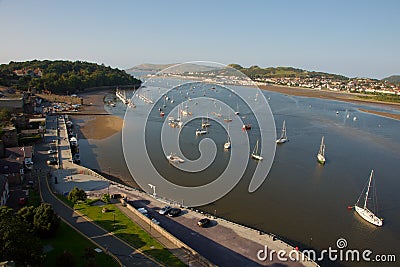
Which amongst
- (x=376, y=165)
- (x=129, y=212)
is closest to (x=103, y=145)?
(x=129, y=212)

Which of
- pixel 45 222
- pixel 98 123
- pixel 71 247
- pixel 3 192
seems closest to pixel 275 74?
pixel 98 123

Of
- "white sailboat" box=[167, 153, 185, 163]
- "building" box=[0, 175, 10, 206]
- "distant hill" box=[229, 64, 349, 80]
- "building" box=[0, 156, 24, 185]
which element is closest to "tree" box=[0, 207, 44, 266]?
"building" box=[0, 175, 10, 206]

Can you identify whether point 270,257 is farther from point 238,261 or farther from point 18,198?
point 18,198

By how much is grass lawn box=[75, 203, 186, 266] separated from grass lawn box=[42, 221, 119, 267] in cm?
104

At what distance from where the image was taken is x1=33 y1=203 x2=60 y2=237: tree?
1030 cm

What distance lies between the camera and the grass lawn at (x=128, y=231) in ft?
32.3

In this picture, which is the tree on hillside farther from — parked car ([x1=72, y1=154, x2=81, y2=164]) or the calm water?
parked car ([x1=72, y1=154, x2=81, y2=164])

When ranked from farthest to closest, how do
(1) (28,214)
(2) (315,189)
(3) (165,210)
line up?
(2) (315,189), (3) (165,210), (1) (28,214)

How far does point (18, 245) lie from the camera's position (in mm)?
8055

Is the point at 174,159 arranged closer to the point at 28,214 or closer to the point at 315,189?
the point at 315,189

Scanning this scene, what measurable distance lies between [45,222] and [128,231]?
2739mm

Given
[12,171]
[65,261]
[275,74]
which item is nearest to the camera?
[65,261]

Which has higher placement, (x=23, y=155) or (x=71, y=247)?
(x=23, y=155)

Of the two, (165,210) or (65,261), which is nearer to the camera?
(65,261)
